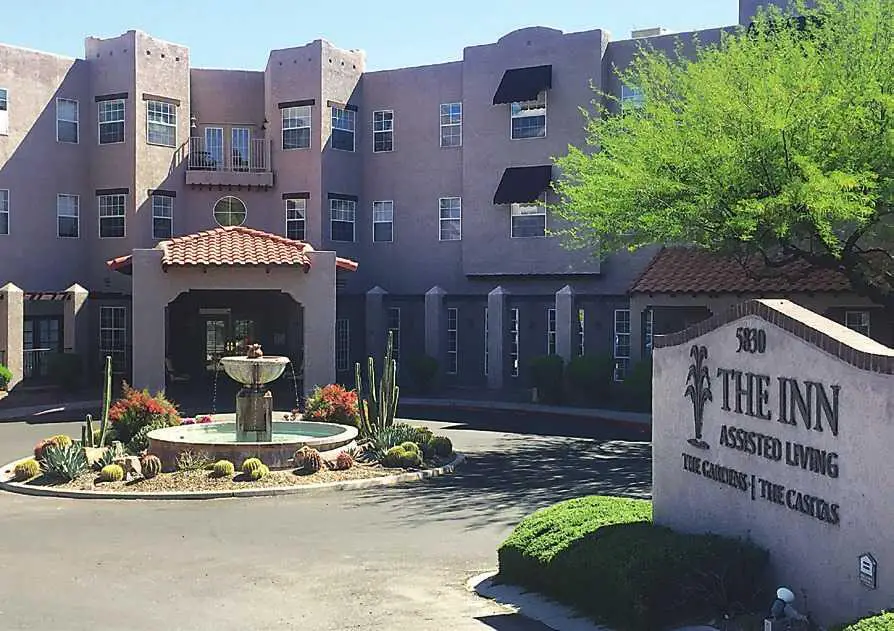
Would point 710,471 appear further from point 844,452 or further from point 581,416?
point 581,416

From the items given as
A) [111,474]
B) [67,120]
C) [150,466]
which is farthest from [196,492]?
[67,120]

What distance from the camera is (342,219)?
37719 millimetres

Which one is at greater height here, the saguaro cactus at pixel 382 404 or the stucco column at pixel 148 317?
Answer: the stucco column at pixel 148 317

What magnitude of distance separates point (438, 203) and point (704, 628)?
29.4 m

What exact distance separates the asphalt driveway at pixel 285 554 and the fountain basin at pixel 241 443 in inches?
75.5

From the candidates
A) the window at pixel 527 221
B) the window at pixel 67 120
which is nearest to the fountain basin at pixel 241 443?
the window at pixel 527 221

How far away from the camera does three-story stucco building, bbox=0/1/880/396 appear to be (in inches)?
1340

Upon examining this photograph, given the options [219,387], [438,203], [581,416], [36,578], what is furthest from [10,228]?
[36,578]

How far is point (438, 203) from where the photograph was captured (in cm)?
3747

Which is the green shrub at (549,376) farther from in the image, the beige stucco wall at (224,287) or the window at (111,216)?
the window at (111,216)

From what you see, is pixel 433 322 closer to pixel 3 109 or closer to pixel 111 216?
pixel 111 216

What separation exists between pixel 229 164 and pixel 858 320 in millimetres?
22063

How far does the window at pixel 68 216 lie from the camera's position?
116 ft

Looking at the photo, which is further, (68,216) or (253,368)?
(68,216)
